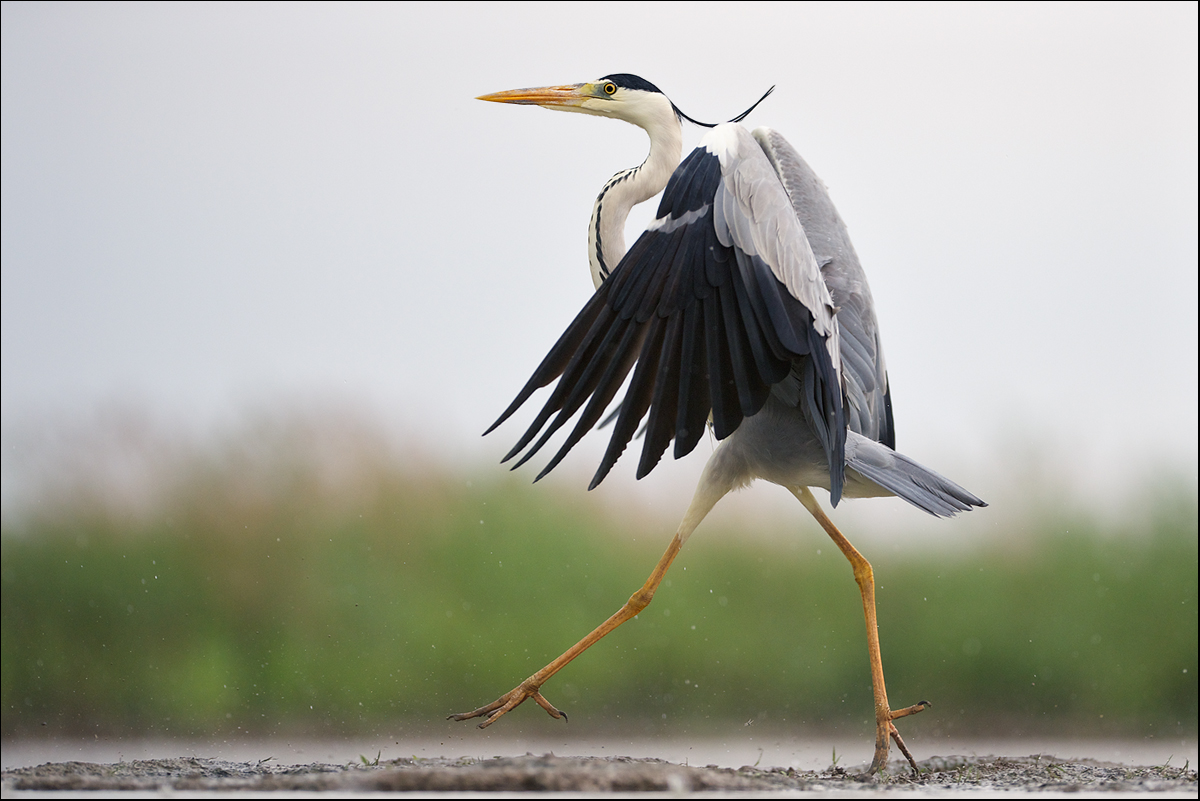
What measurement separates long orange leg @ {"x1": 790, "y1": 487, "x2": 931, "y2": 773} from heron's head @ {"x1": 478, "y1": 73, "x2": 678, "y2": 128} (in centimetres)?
116

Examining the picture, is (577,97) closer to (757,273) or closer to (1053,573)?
(757,273)

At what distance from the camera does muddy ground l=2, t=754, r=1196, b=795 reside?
159 cm

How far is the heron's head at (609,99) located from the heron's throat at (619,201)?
11cm

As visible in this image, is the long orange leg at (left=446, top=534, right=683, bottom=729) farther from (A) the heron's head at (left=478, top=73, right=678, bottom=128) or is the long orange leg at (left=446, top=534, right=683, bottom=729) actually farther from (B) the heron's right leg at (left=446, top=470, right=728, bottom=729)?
(A) the heron's head at (left=478, top=73, right=678, bottom=128)

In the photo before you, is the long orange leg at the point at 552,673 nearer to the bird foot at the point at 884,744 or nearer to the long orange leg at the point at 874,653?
the long orange leg at the point at 874,653

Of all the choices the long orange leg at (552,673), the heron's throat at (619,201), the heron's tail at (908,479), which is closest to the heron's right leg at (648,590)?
the long orange leg at (552,673)

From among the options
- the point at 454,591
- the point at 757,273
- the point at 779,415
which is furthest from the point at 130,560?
the point at 757,273

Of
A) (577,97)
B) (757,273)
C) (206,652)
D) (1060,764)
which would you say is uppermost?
(577,97)

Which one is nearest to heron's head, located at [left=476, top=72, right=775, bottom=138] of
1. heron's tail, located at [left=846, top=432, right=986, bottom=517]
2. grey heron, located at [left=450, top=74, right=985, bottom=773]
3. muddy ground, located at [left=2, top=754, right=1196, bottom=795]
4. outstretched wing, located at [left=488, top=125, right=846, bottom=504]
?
grey heron, located at [left=450, top=74, right=985, bottom=773]

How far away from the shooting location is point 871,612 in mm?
2666

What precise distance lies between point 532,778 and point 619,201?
1.61 metres

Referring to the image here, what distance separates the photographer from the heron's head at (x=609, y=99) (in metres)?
2.81

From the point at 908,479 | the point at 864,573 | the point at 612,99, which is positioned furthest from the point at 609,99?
the point at 864,573

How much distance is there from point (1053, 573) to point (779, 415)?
3.09 m
